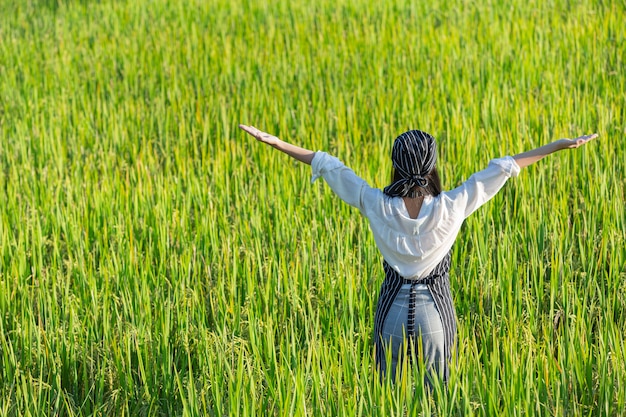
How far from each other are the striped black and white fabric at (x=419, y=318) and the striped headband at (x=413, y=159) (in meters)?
0.23

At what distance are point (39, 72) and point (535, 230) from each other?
4.47m

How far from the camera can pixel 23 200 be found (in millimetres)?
4215

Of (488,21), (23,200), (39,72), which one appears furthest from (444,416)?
(488,21)

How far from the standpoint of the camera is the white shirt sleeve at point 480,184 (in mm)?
2191

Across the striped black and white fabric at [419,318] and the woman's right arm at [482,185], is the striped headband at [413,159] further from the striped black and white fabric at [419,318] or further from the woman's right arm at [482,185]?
the striped black and white fabric at [419,318]

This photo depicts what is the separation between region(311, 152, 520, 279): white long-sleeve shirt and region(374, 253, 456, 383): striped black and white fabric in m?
0.04

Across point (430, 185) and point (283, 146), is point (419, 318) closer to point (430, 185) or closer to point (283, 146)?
point (430, 185)

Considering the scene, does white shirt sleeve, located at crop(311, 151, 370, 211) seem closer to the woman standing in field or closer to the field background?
the woman standing in field

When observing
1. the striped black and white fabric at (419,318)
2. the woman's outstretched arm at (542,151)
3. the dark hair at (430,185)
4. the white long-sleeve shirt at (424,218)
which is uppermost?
the woman's outstretched arm at (542,151)

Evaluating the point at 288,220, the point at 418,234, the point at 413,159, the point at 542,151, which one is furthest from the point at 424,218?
the point at 288,220

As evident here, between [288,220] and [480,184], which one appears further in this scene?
[288,220]

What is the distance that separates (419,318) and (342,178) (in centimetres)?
40

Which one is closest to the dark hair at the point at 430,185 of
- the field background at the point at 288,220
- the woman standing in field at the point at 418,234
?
the woman standing in field at the point at 418,234

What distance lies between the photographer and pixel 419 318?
7.23 feet
